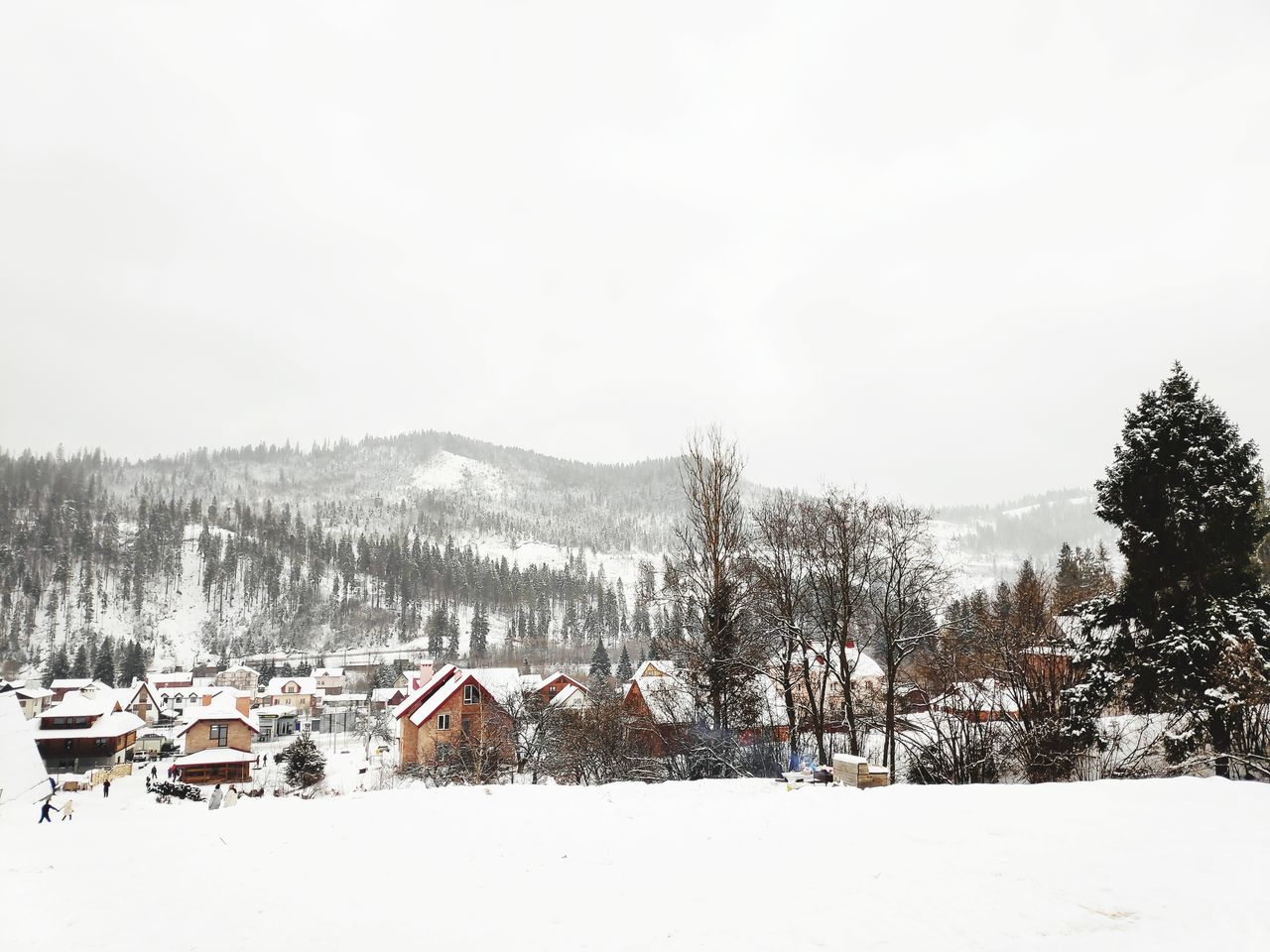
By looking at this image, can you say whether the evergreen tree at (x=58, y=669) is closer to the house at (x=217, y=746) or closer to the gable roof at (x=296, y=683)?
the gable roof at (x=296, y=683)

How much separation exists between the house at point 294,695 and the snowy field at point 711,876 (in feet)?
278

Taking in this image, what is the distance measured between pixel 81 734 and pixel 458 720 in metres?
38.0

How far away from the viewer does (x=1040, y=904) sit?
7.00m

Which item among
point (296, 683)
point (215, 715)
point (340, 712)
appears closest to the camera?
point (215, 715)

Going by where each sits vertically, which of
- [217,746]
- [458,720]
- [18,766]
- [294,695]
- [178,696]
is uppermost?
[458,720]

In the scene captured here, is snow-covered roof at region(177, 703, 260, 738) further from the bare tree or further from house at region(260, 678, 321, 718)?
the bare tree

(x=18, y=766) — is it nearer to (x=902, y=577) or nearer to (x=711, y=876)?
(x=711, y=876)

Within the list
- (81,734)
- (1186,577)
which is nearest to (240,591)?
(81,734)

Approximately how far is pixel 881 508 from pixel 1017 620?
461 inches

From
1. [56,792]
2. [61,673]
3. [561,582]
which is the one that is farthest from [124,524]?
[56,792]

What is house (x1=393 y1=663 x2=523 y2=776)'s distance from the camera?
3357 centimetres

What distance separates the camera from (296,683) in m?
89.8

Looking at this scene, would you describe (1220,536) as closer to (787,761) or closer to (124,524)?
(787,761)

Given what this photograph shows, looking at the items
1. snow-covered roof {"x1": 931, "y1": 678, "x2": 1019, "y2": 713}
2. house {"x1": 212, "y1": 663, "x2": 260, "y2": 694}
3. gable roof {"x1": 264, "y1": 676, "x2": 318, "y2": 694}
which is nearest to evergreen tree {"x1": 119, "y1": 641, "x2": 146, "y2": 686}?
house {"x1": 212, "y1": 663, "x2": 260, "y2": 694}
